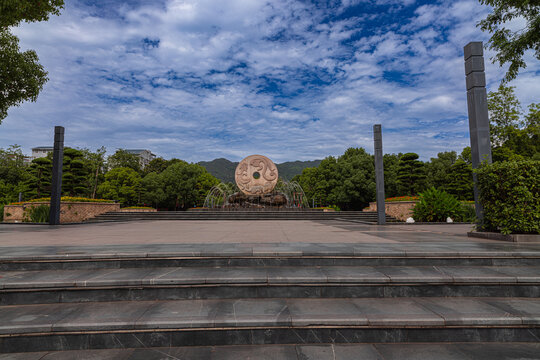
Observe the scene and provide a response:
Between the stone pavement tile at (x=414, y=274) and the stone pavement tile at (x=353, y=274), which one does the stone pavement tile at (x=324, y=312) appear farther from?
the stone pavement tile at (x=414, y=274)

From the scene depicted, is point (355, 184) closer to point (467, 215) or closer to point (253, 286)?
point (467, 215)

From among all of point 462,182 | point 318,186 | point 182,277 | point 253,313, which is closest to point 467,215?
point 253,313

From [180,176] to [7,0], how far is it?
38947 mm

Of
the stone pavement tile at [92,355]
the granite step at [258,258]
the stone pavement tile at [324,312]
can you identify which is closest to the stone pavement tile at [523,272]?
the granite step at [258,258]

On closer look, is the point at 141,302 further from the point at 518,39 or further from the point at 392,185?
the point at 392,185

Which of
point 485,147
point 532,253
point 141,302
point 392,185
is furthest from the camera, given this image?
point 392,185

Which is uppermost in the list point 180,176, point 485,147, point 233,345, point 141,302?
point 180,176

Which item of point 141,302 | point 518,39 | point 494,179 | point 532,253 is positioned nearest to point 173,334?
point 141,302

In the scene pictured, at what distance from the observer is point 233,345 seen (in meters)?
2.52

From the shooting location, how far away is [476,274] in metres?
3.39

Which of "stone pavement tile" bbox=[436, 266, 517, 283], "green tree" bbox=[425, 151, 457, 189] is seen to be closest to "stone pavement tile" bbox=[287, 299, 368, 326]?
"stone pavement tile" bbox=[436, 266, 517, 283]

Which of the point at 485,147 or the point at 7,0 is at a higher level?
the point at 7,0

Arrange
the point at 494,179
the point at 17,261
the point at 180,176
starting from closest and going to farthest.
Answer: the point at 17,261
the point at 494,179
the point at 180,176

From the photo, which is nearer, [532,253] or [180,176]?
[532,253]
